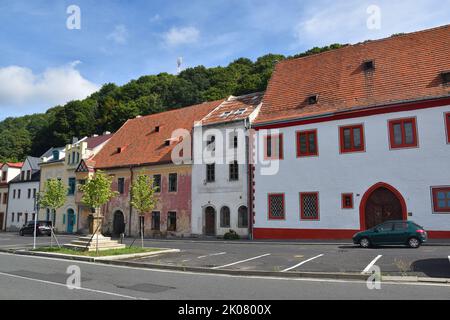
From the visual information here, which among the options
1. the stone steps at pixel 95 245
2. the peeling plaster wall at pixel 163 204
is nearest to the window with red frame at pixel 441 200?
the stone steps at pixel 95 245

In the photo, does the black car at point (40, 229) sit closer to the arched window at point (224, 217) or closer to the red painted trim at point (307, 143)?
the arched window at point (224, 217)

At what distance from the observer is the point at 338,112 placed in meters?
24.0

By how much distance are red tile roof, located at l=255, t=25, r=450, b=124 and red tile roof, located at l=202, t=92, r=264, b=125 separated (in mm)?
1596

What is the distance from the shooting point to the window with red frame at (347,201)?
911 inches

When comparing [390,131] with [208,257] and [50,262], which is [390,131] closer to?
[208,257]

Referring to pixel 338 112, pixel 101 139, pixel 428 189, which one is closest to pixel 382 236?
pixel 428 189

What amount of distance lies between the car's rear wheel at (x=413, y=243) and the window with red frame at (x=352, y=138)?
7171 mm

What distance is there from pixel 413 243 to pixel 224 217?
575 inches

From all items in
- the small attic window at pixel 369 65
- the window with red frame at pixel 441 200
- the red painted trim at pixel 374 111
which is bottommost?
the window with red frame at pixel 441 200

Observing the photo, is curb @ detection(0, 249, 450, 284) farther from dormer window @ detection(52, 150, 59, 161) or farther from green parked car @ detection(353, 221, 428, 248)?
dormer window @ detection(52, 150, 59, 161)

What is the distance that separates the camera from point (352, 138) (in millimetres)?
23656

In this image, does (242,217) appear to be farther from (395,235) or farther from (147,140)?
(147,140)

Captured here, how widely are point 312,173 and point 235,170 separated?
256 inches

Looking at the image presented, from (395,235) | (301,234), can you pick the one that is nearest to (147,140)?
(301,234)
